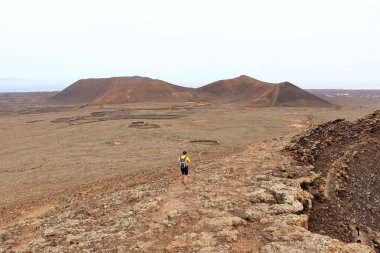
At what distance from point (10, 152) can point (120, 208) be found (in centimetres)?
2028

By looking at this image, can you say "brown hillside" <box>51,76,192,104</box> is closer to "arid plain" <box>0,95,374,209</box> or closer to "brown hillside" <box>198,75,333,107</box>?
"brown hillside" <box>198,75,333,107</box>

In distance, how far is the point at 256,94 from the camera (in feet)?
253

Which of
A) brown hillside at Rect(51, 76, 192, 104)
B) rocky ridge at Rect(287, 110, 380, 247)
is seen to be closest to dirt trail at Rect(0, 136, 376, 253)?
rocky ridge at Rect(287, 110, 380, 247)

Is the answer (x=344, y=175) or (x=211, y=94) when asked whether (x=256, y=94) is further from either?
(x=344, y=175)

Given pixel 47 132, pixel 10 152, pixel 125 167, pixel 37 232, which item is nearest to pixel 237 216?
pixel 37 232

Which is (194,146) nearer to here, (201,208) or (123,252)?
(201,208)

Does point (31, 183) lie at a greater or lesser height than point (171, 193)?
lesser

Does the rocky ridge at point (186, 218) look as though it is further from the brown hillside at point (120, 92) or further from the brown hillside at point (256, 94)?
the brown hillside at point (120, 92)

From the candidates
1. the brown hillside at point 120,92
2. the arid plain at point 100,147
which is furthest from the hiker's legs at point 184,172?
the brown hillside at point 120,92

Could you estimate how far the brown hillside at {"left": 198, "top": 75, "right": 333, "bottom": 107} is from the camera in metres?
70.2

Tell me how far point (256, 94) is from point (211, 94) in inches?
485

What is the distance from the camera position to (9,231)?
1013 centimetres

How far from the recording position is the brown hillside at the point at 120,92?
79688mm

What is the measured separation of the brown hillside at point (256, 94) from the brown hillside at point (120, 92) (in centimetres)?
654
